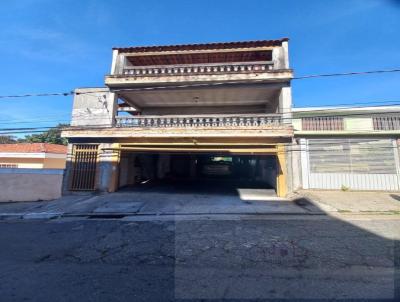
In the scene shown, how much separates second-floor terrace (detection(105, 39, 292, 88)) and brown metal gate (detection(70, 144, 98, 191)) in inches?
142

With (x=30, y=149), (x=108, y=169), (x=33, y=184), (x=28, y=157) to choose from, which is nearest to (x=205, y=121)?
(x=108, y=169)

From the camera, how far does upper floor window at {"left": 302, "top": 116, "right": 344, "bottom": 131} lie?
480 inches

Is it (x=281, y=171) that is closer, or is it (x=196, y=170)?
(x=281, y=171)

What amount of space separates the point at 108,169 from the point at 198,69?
7028 mm

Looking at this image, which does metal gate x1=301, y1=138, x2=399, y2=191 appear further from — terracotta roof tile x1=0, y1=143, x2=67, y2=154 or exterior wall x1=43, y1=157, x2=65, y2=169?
terracotta roof tile x1=0, y1=143, x2=67, y2=154

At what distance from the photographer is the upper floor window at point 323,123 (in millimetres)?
12203

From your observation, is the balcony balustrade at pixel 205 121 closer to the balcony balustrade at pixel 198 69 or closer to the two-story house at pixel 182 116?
the two-story house at pixel 182 116

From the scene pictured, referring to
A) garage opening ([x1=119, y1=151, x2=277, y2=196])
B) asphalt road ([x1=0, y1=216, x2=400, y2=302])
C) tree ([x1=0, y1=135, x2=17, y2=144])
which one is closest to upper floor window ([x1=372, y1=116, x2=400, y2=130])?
garage opening ([x1=119, y1=151, x2=277, y2=196])

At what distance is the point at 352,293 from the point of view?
2.91 meters

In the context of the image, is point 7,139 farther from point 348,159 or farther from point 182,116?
point 348,159

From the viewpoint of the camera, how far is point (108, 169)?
11.1 metres

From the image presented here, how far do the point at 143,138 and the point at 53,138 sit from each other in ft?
112

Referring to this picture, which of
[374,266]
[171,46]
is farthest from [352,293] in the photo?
[171,46]

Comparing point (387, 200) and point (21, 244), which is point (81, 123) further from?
point (387, 200)
